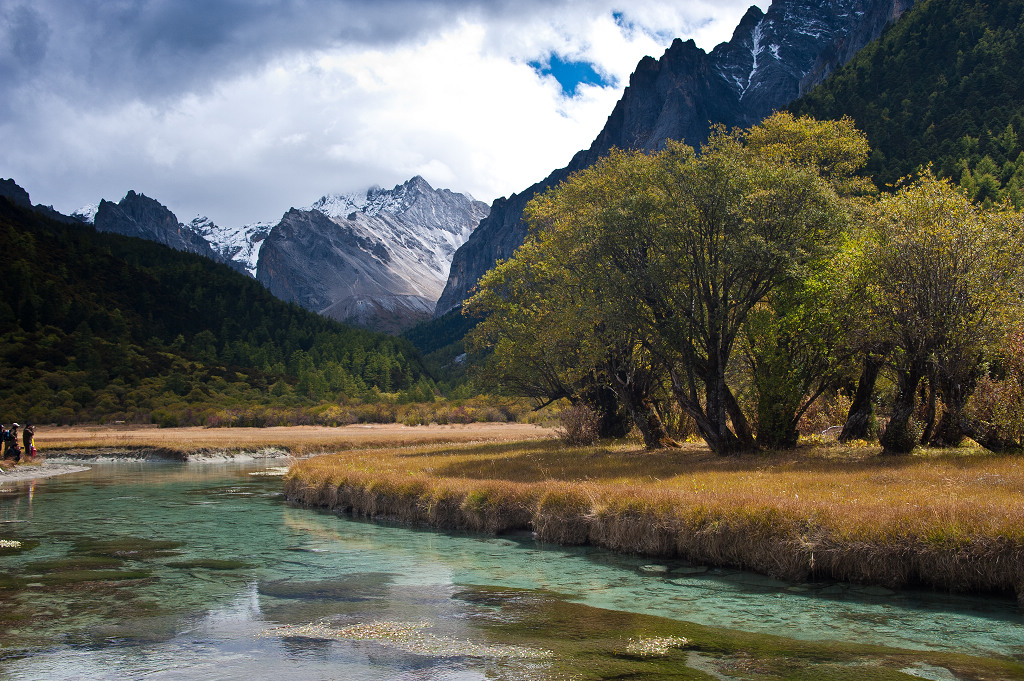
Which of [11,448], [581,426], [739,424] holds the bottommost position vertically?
[11,448]

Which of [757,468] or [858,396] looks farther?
[858,396]

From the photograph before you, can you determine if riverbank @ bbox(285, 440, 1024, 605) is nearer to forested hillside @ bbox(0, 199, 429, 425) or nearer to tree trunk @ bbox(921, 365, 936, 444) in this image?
tree trunk @ bbox(921, 365, 936, 444)

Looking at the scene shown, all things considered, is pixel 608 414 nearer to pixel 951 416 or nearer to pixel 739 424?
pixel 739 424

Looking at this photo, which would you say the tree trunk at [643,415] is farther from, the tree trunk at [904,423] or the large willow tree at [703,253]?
the tree trunk at [904,423]

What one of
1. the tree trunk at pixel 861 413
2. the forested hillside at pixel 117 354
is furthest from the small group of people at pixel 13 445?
the tree trunk at pixel 861 413

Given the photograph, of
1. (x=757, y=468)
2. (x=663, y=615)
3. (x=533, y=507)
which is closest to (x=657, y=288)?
(x=757, y=468)

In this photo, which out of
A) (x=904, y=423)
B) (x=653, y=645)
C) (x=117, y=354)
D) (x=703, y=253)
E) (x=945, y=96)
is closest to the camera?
(x=653, y=645)

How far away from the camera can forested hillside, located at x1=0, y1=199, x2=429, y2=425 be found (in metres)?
110

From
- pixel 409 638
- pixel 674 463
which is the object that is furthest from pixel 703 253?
pixel 409 638

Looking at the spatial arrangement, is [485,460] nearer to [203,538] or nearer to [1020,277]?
[203,538]

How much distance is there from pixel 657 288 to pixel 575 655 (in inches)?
849

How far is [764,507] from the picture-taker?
1709 centimetres

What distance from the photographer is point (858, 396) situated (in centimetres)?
3241

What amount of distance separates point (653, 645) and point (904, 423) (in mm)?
19434
